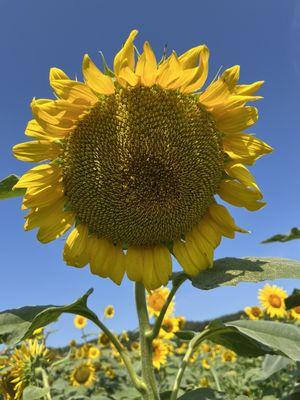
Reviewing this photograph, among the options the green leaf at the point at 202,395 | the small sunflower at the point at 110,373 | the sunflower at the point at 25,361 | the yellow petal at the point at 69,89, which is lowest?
the green leaf at the point at 202,395

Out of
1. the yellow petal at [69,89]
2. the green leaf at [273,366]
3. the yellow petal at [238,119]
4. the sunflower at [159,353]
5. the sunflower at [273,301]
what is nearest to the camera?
the yellow petal at [69,89]

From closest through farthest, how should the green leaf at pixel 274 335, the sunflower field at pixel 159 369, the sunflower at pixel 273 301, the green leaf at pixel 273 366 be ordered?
the green leaf at pixel 274 335 < the sunflower field at pixel 159 369 < the green leaf at pixel 273 366 < the sunflower at pixel 273 301

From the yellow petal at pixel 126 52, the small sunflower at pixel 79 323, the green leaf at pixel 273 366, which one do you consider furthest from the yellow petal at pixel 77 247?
the small sunflower at pixel 79 323

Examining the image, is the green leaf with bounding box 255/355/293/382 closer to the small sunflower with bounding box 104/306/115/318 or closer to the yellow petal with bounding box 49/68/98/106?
the yellow petal with bounding box 49/68/98/106

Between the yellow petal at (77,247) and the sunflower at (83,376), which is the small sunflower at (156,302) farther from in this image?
the yellow petal at (77,247)

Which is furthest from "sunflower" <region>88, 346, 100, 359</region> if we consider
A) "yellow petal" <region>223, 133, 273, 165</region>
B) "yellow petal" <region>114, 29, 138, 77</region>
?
"yellow petal" <region>114, 29, 138, 77</region>

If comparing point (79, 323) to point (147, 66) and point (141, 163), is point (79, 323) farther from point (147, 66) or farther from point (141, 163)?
point (147, 66)

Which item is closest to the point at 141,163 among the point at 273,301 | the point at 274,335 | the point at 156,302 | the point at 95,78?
the point at 95,78

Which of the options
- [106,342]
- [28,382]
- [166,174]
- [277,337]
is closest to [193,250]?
[166,174]
